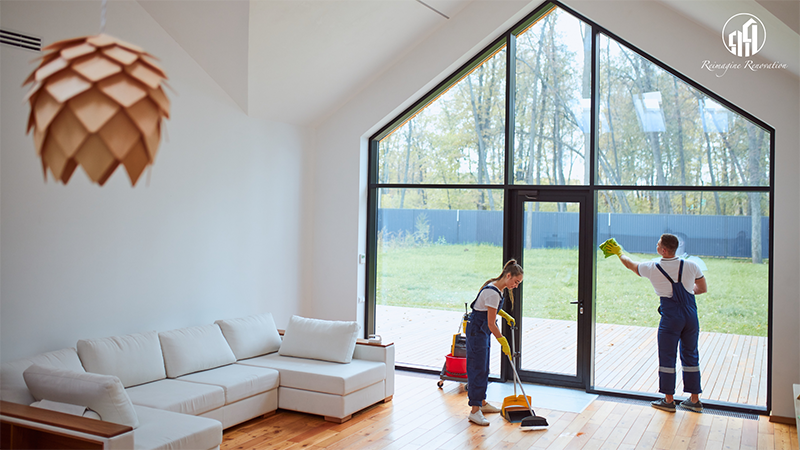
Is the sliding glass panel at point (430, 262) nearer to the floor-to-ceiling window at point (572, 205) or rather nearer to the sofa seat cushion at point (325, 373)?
the floor-to-ceiling window at point (572, 205)

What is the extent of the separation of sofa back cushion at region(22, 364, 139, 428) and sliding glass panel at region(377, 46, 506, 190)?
13.9 ft

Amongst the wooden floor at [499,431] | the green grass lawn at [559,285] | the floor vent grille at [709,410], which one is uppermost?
the green grass lawn at [559,285]

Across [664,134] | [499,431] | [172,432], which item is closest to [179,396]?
A: [172,432]

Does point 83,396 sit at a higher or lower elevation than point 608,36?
lower

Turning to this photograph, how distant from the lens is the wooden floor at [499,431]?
4.62 metres

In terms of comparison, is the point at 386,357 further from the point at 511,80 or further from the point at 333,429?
the point at 511,80

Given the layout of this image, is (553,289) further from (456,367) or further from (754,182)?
(754,182)

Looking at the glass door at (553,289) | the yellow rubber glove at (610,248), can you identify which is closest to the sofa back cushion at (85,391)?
the glass door at (553,289)

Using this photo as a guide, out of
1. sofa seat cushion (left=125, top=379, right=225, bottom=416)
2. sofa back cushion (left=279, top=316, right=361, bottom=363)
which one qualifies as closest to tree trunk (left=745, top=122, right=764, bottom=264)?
sofa back cushion (left=279, top=316, right=361, bottom=363)

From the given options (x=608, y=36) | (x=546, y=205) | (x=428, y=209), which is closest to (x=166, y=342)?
(x=428, y=209)

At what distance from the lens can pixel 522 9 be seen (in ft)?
20.8

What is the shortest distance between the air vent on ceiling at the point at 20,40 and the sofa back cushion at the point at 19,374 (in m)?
2.19

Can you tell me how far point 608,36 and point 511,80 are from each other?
1072 millimetres

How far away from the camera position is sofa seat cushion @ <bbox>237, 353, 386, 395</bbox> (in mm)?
5070
